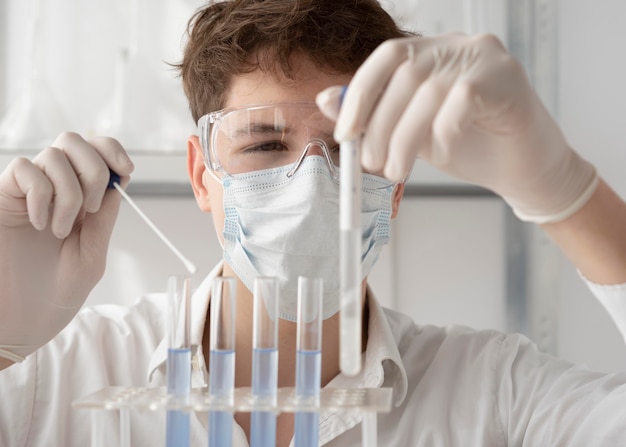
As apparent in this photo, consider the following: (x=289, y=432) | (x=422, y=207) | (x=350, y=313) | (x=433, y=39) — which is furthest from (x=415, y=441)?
(x=422, y=207)

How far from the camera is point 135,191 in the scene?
2275mm

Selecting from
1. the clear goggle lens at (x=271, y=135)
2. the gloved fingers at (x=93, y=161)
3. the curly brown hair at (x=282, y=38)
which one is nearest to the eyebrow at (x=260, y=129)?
the clear goggle lens at (x=271, y=135)

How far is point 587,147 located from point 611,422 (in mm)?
1353

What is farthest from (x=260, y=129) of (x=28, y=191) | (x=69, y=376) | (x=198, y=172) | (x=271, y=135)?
(x=69, y=376)

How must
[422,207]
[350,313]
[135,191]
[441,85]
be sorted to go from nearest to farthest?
[350,313], [441,85], [135,191], [422,207]

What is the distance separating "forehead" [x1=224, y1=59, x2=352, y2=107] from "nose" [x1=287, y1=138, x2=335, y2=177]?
0.43 feet

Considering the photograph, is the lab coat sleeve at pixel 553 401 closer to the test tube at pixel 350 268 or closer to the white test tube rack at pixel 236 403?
the white test tube rack at pixel 236 403

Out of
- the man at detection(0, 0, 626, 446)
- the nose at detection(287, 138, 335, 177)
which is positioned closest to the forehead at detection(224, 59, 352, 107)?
the man at detection(0, 0, 626, 446)

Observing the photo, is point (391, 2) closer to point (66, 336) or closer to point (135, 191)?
point (135, 191)

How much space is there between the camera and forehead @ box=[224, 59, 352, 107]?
1.57 m

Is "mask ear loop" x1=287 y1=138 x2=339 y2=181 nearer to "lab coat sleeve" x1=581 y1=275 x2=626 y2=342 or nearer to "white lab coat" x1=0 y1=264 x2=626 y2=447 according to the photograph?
"white lab coat" x1=0 y1=264 x2=626 y2=447

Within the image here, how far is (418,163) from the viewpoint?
2459mm

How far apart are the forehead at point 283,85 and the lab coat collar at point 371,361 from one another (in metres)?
0.40

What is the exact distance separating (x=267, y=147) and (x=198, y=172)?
1.11 feet
